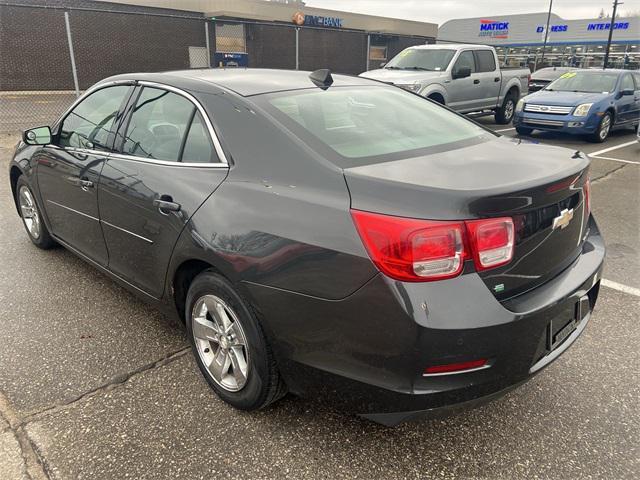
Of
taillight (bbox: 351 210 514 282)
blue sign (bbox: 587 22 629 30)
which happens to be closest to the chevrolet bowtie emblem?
taillight (bbox: 351 210 514 282)

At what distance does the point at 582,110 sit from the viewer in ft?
33.3

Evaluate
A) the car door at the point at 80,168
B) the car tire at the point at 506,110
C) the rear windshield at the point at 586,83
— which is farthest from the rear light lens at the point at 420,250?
the car tire at the point at 506,110

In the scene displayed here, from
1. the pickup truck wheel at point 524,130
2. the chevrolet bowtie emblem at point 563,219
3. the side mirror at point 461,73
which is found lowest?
the pickup truck wheel at point 524,130

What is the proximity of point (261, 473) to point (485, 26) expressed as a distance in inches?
2469

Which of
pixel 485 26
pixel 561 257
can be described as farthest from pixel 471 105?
pixel 485 26

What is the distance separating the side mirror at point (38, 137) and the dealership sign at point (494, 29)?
59957mm

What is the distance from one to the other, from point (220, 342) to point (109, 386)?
714 millimetres

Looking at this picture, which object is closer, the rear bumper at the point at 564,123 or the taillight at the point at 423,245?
the taillight at the point at 423,245

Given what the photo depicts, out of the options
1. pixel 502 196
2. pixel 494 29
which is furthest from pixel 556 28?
pixel 502 196

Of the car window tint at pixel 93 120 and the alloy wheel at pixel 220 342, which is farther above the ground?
the car window tint at pixel 93 120

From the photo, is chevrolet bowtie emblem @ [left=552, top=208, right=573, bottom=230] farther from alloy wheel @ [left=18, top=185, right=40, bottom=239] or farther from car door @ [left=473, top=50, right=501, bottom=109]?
car door @ [left=473, top=50, right=501, bottom=109]

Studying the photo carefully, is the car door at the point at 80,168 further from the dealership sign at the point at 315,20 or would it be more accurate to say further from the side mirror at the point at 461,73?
the dealership sign at the point at 315,20

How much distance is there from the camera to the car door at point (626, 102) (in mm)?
10922

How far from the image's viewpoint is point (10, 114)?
567 inches
